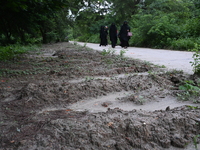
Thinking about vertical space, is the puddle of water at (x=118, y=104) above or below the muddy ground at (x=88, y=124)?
below

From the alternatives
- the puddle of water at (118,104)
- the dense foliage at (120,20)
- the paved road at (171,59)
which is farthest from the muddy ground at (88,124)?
the paved road at (171,59)

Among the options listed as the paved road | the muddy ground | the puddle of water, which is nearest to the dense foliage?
the muddy ground

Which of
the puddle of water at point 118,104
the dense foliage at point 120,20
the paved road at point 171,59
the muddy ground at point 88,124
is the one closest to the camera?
the muddy ground at point 88,124

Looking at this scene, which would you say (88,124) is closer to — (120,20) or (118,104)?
(118,104)

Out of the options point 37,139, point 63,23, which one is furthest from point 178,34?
point 37,139

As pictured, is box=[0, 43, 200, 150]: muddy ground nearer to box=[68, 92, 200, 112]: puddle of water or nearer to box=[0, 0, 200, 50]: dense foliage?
box=[68, 92, 200, 112]: puddle of water

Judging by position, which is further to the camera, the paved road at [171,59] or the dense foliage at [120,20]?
the paved road at [171,59]

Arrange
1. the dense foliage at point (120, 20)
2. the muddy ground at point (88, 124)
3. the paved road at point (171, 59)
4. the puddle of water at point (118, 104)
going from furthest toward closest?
the paved road at point (171, 59), the dense foliage at point (120, 20), the puddle of water at point (118, 104), the muddy ground at point (88, 124)

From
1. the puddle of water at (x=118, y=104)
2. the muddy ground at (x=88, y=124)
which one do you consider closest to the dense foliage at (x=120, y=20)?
the muddy ground at (x=88, y=124)

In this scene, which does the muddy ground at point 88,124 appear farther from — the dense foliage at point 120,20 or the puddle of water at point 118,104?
the dense foliage at point 120,20

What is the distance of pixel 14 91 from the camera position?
144 inches

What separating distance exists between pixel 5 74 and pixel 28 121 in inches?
124

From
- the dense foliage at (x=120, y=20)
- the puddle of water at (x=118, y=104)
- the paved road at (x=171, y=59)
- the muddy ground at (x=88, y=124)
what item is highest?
the dense foliage at (x=120, y=20)

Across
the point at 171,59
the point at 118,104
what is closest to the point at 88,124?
the point at 118,104
